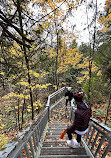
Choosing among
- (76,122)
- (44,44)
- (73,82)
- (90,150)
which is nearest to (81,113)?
(76,122)

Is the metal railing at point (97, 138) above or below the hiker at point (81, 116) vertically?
below

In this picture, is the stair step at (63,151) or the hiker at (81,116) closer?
the hiker at (81,116)

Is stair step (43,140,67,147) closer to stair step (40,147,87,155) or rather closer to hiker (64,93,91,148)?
stair step (40,147,87,155)

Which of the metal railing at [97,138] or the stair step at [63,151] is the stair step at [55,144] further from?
the metal railing at [97,138]

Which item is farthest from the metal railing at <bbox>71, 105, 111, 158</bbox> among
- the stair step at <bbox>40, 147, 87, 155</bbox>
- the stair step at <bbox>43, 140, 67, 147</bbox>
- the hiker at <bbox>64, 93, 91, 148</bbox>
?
the stair step at <bbox>43, 140, 67, 147</bbox>

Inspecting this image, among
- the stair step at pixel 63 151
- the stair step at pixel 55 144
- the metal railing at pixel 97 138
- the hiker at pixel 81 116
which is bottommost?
the stair step at pixel 55 144

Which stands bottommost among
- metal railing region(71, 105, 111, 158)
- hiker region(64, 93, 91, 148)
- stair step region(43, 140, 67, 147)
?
stair step region(43, 140, 67, 147)

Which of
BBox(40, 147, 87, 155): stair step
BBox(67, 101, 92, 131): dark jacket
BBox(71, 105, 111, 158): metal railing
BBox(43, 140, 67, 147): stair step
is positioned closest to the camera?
BBox(71, 105, 111, 158): metal railing

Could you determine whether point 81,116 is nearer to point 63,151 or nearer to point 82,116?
point 82,116

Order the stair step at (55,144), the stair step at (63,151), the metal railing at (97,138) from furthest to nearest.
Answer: the stair step at (55,144)
the stair step at (63,151)
the metal railing at (97,138)

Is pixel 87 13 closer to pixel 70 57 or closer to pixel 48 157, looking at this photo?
pixel 48 157

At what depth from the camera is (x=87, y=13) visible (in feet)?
15.5

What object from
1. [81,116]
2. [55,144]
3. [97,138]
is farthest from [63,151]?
[81,116]

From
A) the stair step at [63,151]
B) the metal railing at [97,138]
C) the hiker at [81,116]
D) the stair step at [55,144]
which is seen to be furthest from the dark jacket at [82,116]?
the stair step at [55,144]
